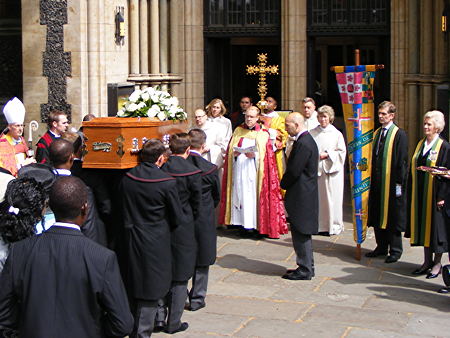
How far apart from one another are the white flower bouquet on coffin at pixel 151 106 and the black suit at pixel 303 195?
1.40 metres

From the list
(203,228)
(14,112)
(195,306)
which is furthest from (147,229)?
(14,112)

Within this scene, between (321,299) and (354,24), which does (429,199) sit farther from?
(354,24)

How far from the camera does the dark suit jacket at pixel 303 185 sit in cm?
952

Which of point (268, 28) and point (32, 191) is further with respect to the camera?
point (268, 28)

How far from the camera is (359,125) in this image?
10.3 meters

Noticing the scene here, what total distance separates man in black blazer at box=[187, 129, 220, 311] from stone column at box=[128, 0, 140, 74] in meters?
5.71

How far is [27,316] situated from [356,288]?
5142 millimetres

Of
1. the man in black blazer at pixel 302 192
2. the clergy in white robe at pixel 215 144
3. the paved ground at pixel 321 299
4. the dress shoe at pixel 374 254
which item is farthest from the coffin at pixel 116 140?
the clergy in white robe at pixel 215 144

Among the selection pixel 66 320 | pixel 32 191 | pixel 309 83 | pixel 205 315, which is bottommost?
pixel 205 315

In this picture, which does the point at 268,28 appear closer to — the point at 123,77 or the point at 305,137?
the point at 123,77

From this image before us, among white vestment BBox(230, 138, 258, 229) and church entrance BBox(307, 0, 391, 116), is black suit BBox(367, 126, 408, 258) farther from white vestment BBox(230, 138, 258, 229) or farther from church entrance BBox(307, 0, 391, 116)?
church entrance BBox(307, 0, 391, 116)

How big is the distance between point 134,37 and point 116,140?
631 centimetres

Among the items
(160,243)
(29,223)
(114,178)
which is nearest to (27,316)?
(29,223)

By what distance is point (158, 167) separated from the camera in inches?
297
